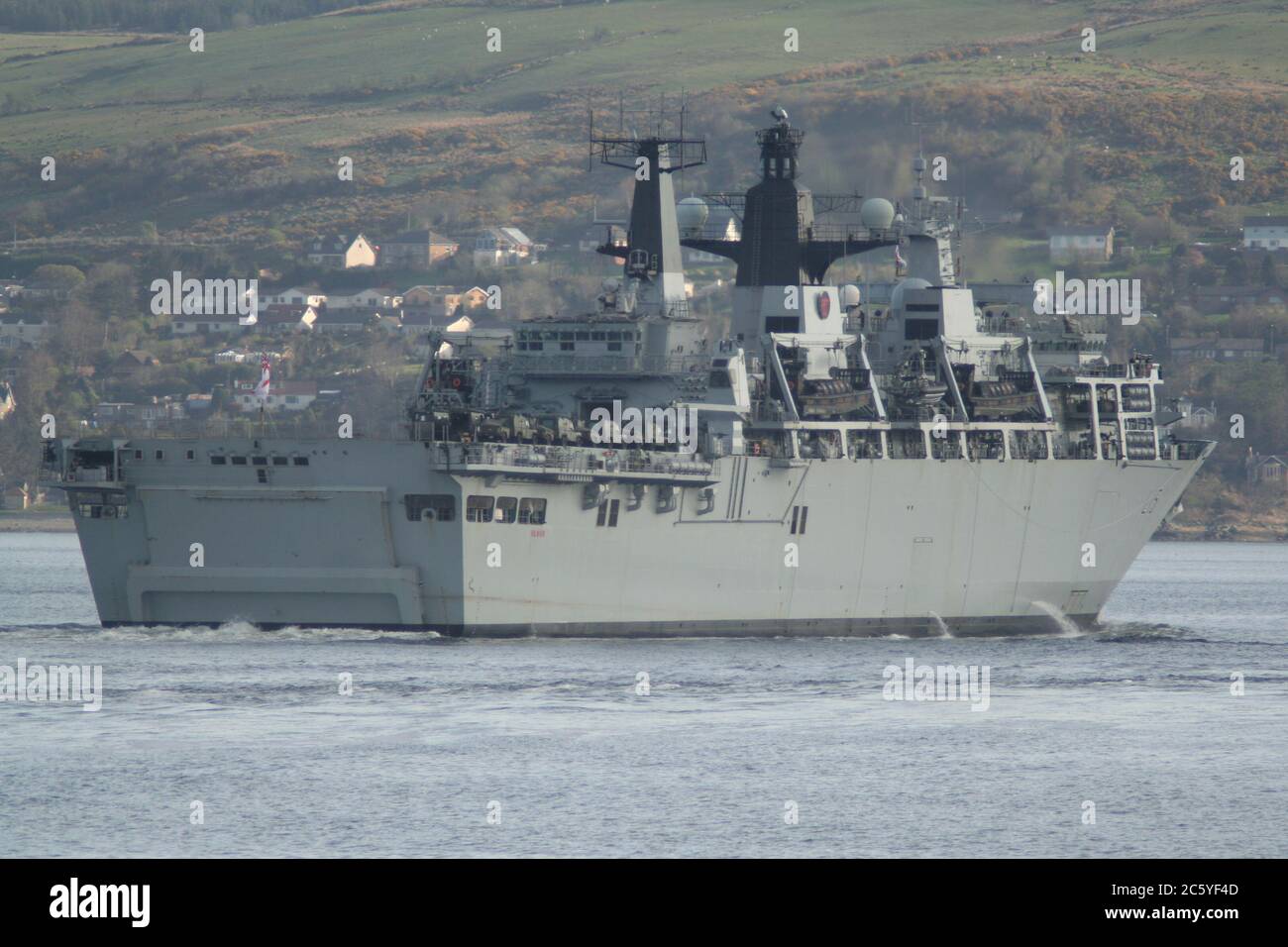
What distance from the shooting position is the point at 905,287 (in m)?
59.0

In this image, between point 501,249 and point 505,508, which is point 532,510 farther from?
point 501,249

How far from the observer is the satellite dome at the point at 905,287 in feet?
193

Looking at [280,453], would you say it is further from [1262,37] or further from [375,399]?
[1262,37]

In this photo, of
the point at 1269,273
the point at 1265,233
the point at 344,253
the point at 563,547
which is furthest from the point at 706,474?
the point at 344,253

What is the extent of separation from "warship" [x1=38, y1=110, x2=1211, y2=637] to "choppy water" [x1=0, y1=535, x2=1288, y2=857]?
1.39 metres

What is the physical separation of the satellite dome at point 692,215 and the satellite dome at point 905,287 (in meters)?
5.76

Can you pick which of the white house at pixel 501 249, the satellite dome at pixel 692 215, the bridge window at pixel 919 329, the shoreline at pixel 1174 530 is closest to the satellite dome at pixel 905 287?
the bridge window at pixel 919 329

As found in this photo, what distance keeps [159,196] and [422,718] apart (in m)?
169

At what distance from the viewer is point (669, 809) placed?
100 ft

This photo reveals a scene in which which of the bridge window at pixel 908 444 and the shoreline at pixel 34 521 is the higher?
the bridge window at pixel 908 444

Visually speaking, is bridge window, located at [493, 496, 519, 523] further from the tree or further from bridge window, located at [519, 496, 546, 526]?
the tree

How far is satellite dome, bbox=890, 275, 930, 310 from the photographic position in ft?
193

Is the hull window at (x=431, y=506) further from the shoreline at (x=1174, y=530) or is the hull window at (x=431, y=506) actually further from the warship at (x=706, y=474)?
the shoreline at (x=1174, y=530)

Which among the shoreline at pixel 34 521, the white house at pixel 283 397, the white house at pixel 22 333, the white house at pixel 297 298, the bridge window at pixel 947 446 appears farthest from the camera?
the white house at pixel 297 298
